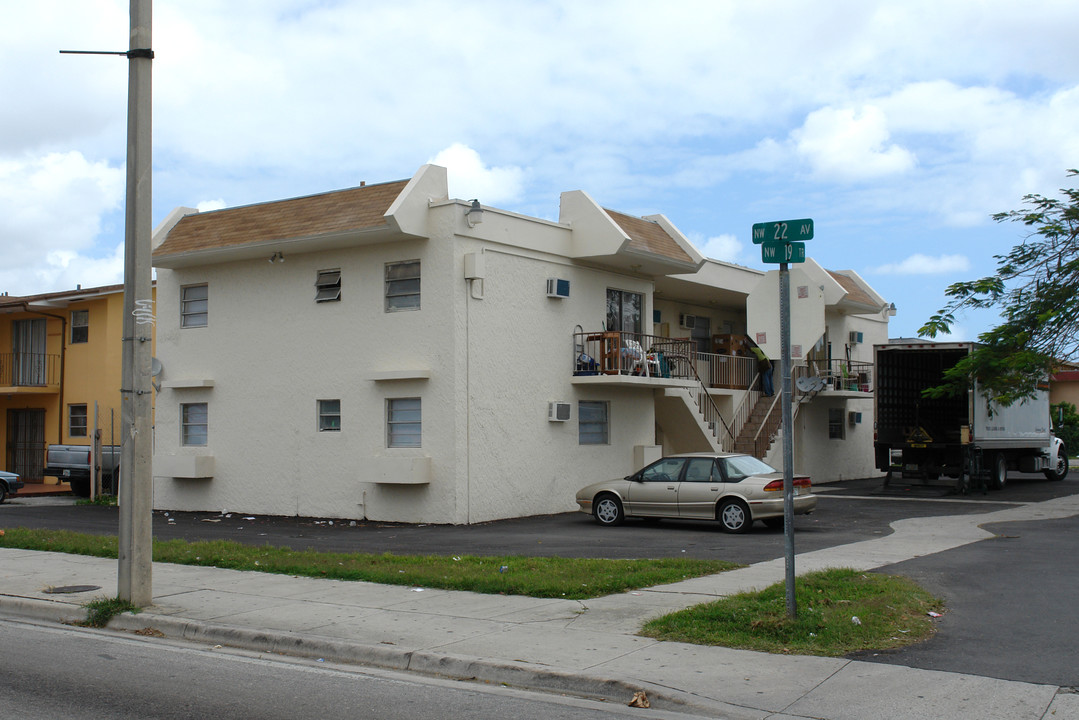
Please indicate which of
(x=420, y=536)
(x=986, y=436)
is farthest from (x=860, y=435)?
(x=420, y=536)

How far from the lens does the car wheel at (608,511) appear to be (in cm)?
1880

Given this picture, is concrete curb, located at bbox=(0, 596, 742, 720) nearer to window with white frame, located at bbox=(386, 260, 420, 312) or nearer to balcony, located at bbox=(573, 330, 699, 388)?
window with white frame, located at bbox=(386, 260, 420, 312)

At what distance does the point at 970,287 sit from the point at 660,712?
17.8 m

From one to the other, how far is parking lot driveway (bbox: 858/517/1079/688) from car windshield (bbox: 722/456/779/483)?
149 inches

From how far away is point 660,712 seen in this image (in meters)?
6.93

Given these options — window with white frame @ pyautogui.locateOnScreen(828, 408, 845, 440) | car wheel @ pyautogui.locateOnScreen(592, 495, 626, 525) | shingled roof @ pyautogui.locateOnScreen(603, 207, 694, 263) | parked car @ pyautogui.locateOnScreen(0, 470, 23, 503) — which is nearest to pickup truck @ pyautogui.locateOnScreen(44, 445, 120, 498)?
parked car @ pyautogui.locateOnScreen(0, 470, 23, 503)

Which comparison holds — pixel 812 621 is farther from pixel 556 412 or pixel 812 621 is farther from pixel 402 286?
pixel 402 286

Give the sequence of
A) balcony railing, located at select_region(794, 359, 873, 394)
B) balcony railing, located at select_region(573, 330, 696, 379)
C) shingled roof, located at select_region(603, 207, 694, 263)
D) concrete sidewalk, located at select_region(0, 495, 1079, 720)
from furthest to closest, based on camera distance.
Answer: balcony railing, located at select_region(794, 359, 873, 394) < shingled roof, located at select_region(603, 207, 694, 263) < balcony railing, located at select_region(573, 330, 696, 379) < concrete sidewalk, located at select_region(0, 495, 1079, 720)

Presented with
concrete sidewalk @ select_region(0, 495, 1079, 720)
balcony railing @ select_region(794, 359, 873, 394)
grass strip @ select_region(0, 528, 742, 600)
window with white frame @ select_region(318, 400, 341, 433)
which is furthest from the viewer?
balcony railing @ select_region(794, 359, 873, 394)

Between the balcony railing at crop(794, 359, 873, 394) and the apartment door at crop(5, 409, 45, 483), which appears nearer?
the balcony railing at crop(794, 359, 873, 394)

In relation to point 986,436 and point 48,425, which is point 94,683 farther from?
point 48,425

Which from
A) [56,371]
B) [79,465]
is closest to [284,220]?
[79,465]

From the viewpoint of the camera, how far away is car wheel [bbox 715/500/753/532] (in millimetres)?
17188

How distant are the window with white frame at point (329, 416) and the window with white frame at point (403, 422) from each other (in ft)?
4.33
